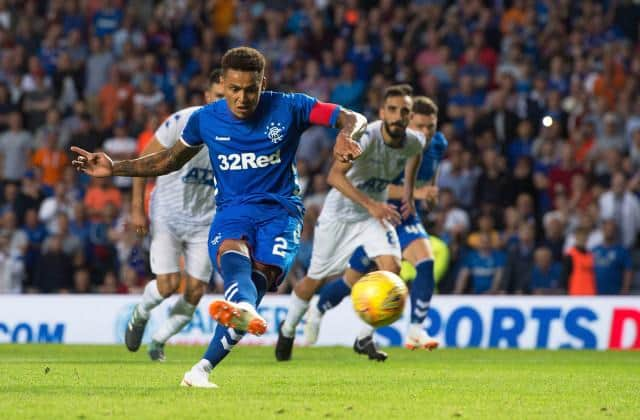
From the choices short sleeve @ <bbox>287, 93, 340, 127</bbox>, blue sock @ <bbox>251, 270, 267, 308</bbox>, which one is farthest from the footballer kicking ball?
short sleeve @ <bbox>287, 93, 340, 127</bbox>

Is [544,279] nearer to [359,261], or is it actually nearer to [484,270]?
[484,270]

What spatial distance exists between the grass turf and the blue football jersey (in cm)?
132

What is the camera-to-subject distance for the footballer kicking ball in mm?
9086

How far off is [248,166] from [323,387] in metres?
1.61

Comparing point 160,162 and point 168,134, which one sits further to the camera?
point 168,134

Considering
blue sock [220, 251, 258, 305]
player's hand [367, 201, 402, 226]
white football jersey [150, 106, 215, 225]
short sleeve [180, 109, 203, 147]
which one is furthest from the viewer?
white football jersey [150, 106, 215, 225]

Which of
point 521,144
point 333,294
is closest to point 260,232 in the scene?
point 333,294

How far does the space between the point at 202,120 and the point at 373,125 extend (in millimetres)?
4030

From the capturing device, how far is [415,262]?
13.3 m

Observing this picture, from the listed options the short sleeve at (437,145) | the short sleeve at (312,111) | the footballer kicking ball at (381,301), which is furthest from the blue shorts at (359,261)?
the short sleeve at (312,111)

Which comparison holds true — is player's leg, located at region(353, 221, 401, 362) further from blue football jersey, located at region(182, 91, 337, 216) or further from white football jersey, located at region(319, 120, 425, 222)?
blue football jersey, located at region(182, 91, 337, 216)

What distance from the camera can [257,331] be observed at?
7.91 metres

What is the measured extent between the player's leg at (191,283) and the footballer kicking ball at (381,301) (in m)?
3.60

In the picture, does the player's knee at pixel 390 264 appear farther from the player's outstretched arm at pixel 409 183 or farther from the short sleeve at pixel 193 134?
the short sleeve at pixel 193 134
